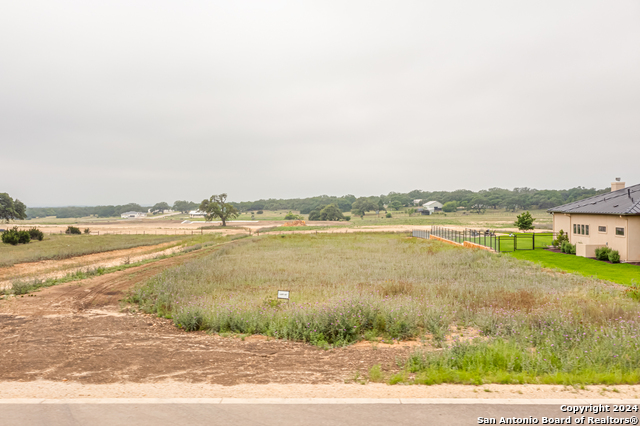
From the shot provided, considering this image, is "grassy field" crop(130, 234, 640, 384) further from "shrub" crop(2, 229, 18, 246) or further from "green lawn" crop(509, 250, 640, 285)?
"shrub" crop(2, 229, 18, 246)

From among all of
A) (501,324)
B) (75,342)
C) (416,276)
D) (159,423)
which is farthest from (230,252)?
(159,423)

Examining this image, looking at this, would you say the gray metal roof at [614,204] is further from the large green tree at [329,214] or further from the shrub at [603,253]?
the large green tree at [329,214]

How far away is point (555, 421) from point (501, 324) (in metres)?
4.80

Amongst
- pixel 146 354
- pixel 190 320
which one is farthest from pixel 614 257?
pixel 146 354

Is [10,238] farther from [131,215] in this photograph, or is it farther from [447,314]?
[131,215]

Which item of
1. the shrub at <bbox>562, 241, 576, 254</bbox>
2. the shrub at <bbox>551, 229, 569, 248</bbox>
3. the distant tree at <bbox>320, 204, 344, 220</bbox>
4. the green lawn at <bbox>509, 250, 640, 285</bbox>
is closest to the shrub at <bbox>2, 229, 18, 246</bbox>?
the green lawn at <bbox>509, 250, 640, 285</bbox>

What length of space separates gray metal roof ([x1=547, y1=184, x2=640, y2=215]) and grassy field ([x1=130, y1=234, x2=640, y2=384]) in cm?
675

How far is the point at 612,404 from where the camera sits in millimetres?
4953

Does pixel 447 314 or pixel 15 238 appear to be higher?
pixel 15 238

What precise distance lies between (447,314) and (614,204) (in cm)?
1914

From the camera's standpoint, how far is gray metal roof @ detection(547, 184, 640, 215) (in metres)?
20.9

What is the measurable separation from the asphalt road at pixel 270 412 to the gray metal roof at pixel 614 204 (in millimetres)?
20781

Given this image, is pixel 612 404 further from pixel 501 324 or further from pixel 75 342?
pixel 75 342

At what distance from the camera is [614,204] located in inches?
897
